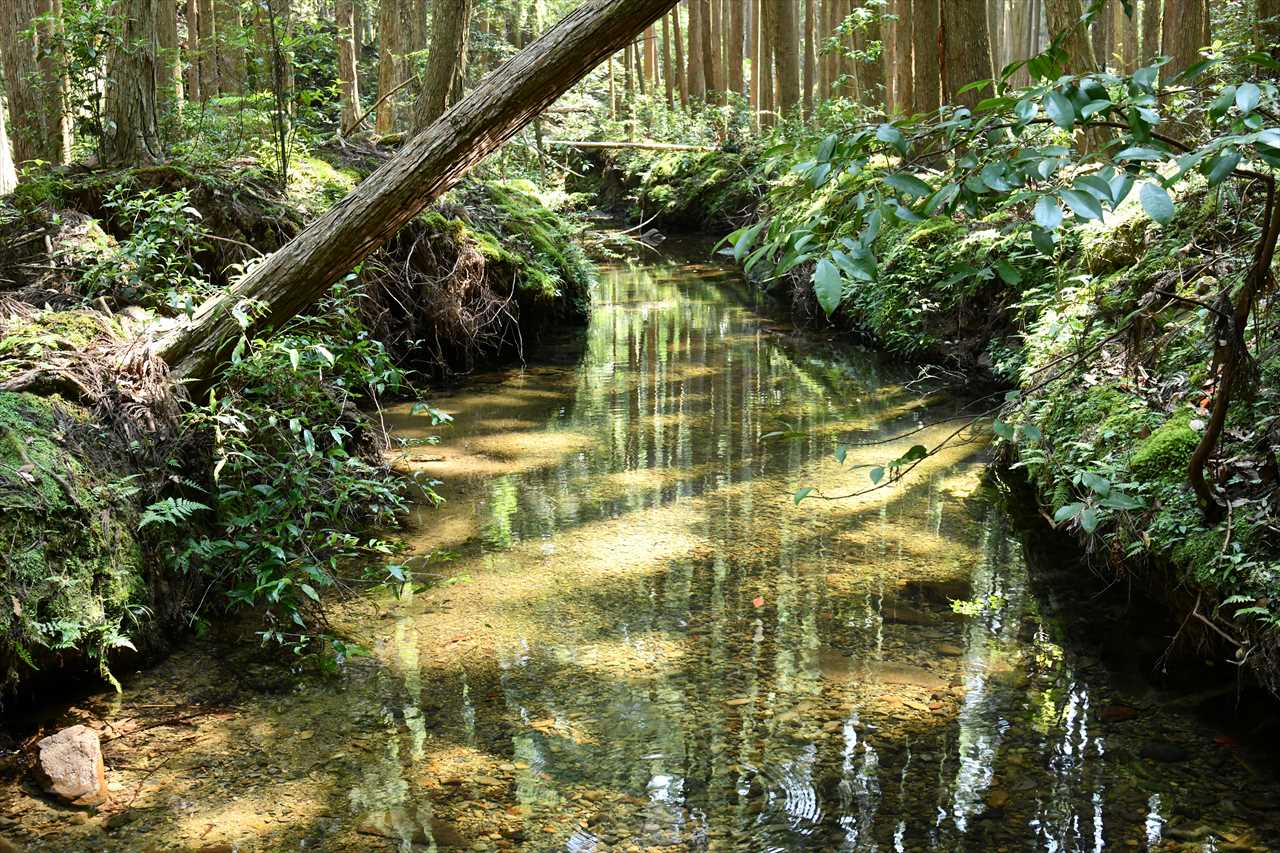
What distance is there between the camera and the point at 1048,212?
1.89 meters

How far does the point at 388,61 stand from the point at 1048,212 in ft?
50.7

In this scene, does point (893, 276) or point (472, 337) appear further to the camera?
point (893, 276)

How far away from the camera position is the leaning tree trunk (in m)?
4.91

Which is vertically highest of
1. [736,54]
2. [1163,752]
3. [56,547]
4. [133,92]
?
[736,54]

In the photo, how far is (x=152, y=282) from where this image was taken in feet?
21.1

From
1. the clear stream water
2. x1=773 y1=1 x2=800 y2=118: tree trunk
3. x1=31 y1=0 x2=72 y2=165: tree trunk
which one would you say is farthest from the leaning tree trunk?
x1=773 y1=1 x2=800 y2=118: tree trunk

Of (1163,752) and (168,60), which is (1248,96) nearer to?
(1163,752)

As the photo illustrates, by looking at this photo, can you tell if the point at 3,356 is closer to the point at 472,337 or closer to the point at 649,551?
the point at 649,551

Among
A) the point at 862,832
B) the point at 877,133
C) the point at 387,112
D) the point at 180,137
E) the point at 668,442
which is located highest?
the point at 387,112

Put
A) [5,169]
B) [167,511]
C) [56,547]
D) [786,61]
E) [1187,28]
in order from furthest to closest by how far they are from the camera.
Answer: [786,61] → [1187,28] → [5,169] → [167,511] → [56,547]

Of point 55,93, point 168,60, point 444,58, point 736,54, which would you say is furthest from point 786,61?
point 55,93

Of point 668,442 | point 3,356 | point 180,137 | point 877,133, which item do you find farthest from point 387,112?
point 877,133

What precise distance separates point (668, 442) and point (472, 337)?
3197 millimetres

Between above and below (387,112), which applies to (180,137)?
below
